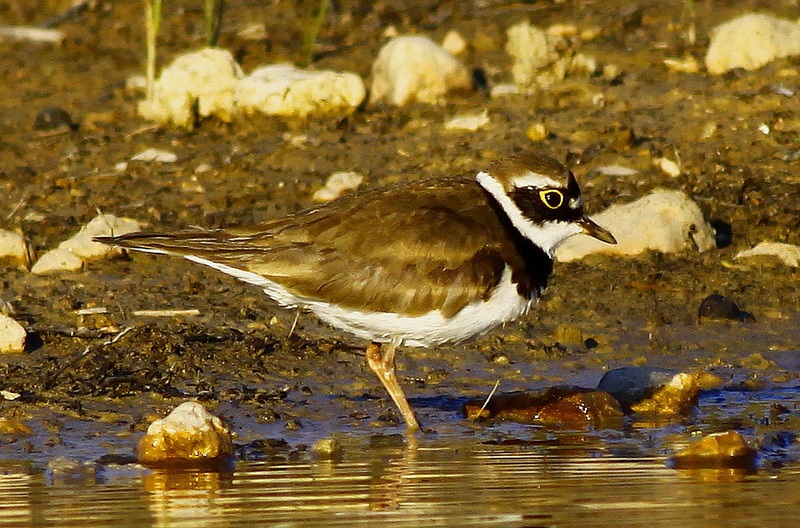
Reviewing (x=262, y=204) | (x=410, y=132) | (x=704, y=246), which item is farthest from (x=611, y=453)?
(x=410, y=132)

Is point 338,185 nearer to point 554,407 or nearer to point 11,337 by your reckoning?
point 11,337

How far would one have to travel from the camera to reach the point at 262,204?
1022 cm

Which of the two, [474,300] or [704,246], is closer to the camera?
[474,300]

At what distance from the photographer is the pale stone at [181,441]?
6480mm

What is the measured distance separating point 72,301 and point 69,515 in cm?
308

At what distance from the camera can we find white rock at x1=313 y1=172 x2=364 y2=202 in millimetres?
10188

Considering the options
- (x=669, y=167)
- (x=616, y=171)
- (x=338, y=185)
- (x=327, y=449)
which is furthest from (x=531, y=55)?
(x=327, y=449)

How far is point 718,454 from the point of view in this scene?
6.47 m

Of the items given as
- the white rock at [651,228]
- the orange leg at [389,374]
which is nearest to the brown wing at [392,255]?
the orange leg at [389,374]

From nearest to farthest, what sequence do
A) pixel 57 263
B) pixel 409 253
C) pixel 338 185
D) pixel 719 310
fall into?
pixel 409 253
pixel 719 310
pixel 57 263
pixel 338 185

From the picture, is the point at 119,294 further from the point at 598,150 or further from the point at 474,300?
the point at 598,150

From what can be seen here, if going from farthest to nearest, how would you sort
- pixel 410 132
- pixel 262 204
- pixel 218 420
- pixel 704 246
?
pixel 410 132 < pixel 262 204 < pixel 704 246 < pixel 218 420

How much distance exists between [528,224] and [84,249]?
3041mm

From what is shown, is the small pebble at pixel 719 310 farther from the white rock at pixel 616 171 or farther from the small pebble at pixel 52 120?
the small pebble at pixel 52 120
